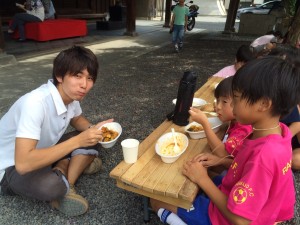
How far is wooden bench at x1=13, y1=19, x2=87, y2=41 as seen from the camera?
27.3ft

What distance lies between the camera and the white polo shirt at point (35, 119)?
1.71 metres

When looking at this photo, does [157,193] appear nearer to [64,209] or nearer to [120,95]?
A: [64,209]

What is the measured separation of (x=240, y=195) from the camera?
4.17 feet

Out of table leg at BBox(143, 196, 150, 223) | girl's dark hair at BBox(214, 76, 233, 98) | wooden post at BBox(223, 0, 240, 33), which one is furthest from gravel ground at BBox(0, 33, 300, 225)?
wooden post at BBox(223, 0, 240, 33)

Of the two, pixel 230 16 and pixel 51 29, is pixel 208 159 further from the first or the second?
pixel 230 16

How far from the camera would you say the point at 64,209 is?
6.83ft

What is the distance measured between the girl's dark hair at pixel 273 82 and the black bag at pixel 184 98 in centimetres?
103

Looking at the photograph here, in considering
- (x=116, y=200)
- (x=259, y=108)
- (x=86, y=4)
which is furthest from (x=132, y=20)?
(x=259, y=108)

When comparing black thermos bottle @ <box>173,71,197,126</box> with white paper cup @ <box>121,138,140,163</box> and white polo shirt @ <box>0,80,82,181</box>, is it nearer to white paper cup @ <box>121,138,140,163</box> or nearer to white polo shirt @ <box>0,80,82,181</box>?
white paper cup @ <box>121,138,140,163</box>

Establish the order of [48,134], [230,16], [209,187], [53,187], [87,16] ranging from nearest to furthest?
[209,187] → [53,187] → [48,134] → [230,16] → [87,16]

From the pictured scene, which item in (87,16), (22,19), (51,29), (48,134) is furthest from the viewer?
(87,16)

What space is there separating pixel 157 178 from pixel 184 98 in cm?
91

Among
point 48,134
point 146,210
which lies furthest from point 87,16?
point 146,210

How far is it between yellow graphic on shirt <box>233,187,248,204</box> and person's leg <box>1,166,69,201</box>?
1231 mm
